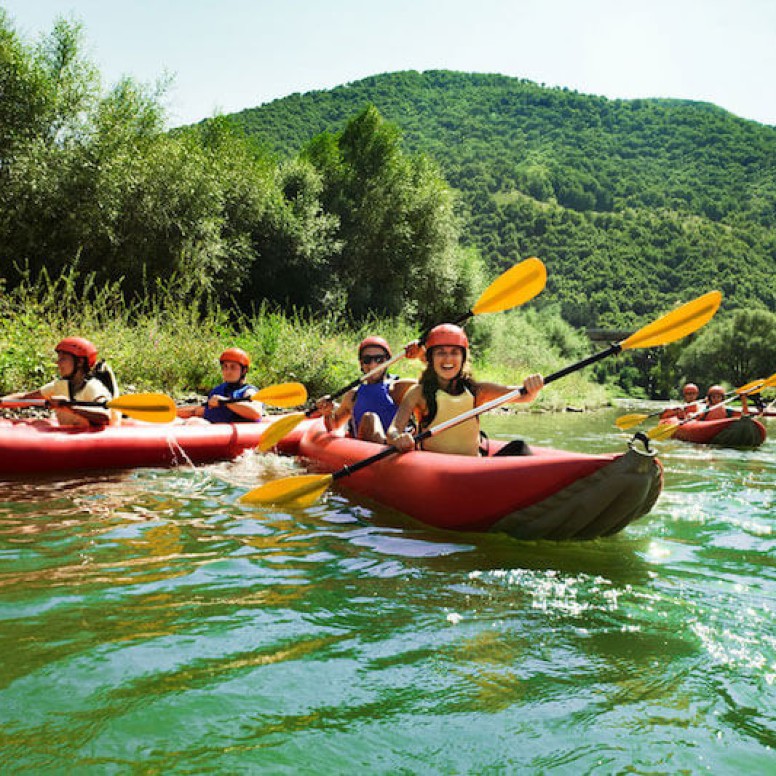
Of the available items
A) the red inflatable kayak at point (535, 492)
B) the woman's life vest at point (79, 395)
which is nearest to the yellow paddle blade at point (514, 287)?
the red inflatable kayak at point (535, 492)

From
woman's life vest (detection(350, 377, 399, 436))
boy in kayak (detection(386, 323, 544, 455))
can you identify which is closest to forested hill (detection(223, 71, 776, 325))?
woman's life vest (detection(350, 377, 399, 436))

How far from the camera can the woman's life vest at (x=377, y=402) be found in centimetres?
568

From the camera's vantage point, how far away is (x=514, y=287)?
493 cm

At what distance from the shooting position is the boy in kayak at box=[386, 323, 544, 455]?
14.1 ft

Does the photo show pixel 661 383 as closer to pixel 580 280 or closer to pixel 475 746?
pixel 580 280

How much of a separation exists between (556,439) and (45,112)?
12.3 meters

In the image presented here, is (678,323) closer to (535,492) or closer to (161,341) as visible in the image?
(535,492)

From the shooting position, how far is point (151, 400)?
17.0 ft

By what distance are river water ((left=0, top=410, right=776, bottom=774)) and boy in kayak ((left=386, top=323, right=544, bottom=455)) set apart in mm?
606

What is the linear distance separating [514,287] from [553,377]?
3.92ft

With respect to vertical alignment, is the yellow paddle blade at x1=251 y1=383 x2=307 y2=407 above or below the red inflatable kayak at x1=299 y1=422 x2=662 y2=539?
above

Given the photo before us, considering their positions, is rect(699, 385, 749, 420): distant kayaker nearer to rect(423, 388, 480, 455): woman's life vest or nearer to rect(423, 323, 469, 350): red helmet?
rect(423, 388, 480, 455): woman's life vest

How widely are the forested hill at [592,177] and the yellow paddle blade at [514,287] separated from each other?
186 ft

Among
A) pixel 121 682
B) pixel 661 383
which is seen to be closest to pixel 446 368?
pixel 121 682
